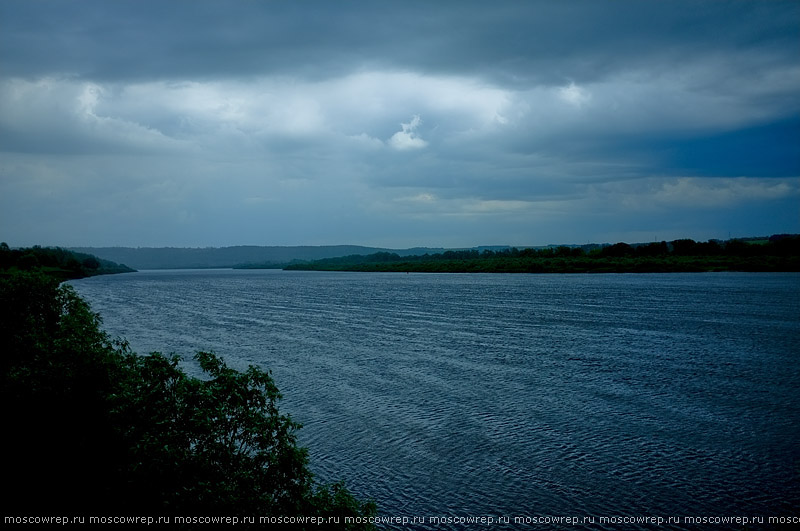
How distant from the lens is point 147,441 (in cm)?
1214

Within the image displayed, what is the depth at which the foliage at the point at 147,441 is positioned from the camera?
11.9 m

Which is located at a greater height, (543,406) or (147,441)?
(147,441)

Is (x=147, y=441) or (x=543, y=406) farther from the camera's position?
(x=543, y=406)

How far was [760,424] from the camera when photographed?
76.7 ft

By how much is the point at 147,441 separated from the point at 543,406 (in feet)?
62.5

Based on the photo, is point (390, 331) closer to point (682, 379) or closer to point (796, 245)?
point (682, 379)

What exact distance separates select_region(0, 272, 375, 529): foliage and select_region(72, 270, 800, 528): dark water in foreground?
5118mm

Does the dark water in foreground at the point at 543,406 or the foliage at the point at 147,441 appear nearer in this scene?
the foliage at the point at 147,441

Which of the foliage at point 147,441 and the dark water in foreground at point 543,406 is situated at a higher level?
the foliage at point 147,441

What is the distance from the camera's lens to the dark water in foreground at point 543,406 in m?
17.2

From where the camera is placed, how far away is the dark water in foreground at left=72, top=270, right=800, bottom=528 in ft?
56.4

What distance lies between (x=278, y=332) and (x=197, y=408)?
138 ft

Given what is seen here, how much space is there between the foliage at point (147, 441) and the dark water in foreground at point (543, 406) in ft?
16.8

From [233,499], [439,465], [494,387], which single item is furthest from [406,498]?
[494,387]
